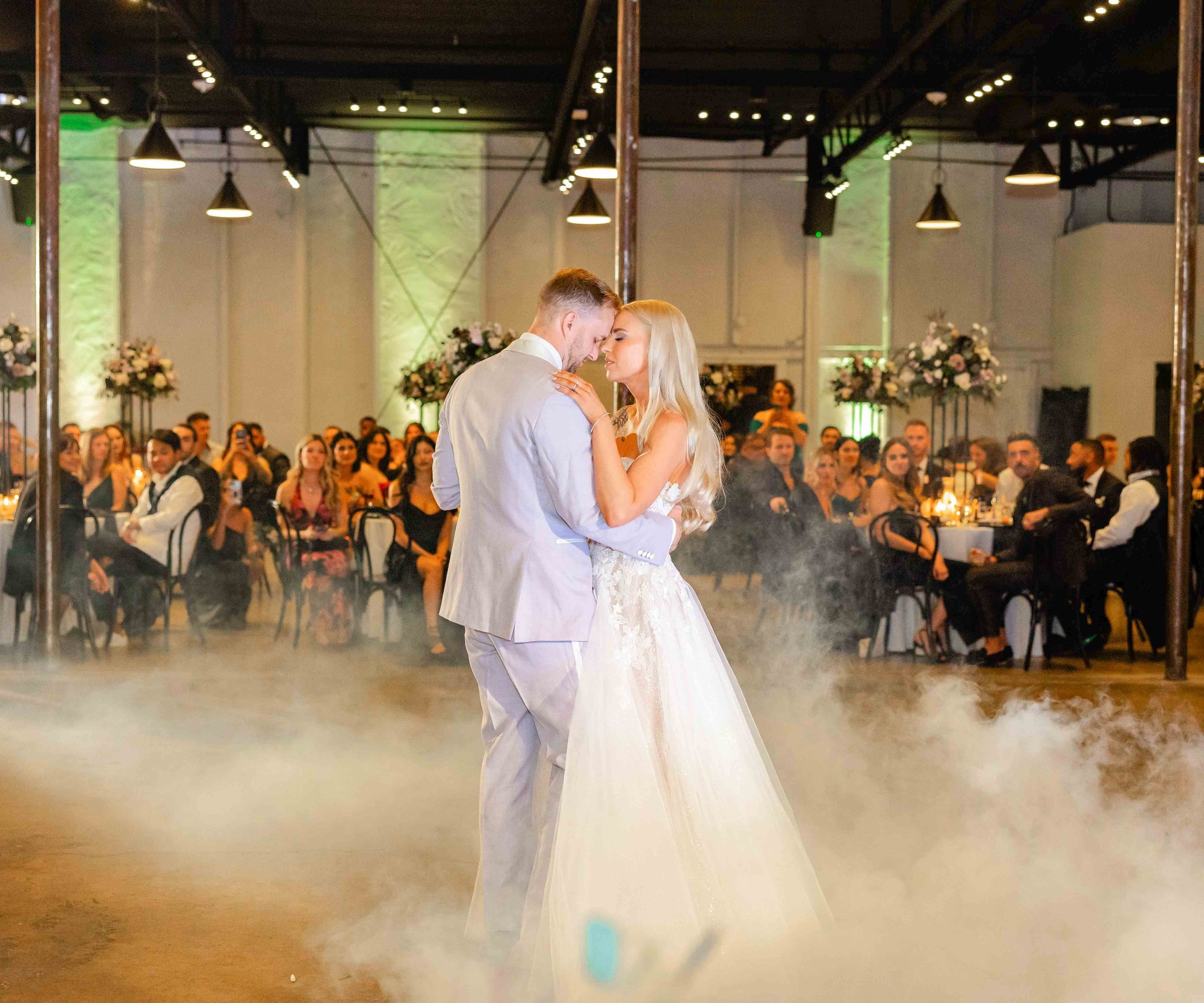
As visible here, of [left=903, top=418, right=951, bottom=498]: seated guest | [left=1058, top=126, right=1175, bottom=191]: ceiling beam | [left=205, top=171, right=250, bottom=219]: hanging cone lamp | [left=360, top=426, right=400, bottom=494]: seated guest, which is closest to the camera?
[left=903, top=418, right=951, bottom=498]: seated guest

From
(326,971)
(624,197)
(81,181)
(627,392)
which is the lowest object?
(326,971)

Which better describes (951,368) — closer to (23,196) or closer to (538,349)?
(538,349)

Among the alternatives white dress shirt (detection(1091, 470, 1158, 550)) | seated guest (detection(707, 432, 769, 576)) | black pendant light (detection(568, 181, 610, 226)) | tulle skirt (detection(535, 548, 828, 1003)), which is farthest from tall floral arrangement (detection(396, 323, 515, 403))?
tulle skirt (detection(535, 548, 828, 1003))

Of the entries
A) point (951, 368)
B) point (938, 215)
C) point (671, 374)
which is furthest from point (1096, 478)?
point (671, 374)

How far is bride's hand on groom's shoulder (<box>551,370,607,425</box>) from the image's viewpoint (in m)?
2.75

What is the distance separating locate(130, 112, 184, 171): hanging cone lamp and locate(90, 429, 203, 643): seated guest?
283cm

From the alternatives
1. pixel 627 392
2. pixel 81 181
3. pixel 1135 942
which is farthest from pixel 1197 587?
pixel 81 181

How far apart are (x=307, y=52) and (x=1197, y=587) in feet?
29.7

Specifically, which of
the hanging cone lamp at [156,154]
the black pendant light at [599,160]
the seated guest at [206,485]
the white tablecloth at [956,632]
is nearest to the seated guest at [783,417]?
the black pendant light at [599,160]

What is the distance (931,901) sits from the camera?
3223mm

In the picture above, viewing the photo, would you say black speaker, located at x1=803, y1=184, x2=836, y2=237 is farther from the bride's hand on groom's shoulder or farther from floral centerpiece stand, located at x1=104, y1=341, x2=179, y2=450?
the bride's hand on groom's shoulder

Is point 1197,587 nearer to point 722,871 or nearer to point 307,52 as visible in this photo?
point 722,871

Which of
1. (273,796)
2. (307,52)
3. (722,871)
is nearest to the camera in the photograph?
(722,871)

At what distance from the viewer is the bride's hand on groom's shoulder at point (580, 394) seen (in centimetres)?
275
